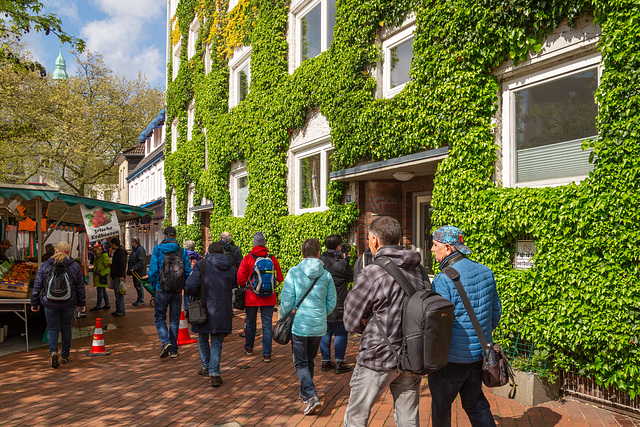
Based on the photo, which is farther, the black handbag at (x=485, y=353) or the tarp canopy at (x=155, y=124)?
the tarp canopy at (x=155, y=124)

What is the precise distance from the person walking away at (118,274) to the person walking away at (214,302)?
661 centimetres

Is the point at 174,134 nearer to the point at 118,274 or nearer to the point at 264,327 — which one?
the point at 118,274

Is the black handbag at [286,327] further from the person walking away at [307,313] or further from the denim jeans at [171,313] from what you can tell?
the denim jeans at [171,313]

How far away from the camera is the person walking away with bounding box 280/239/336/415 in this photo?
5.20 meters

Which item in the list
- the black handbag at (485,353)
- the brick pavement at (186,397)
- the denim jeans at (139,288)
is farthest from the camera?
the denim jeans at (139,288)

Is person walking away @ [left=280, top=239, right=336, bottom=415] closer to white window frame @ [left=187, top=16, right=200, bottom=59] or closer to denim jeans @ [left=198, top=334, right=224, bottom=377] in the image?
denim jeans @ [left=198, top=334, right=224, bottom=377]

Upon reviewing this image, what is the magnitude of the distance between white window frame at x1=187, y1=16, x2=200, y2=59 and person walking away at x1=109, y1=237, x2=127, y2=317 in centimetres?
1109

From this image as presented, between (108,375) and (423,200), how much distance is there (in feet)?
19.6

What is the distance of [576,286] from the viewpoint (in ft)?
18.2

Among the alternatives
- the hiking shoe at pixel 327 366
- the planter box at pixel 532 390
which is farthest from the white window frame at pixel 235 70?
the planter box at pixel 532 390

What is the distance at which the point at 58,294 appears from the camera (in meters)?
7.55

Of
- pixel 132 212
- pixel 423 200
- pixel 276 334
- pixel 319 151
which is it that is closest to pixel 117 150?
pixel 132 212

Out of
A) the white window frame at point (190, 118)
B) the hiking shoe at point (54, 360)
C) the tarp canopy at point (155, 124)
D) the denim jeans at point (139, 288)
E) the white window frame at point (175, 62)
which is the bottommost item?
the denim jeans at point (139, 288)

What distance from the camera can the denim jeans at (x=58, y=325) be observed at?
25.0ft
